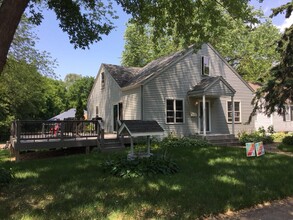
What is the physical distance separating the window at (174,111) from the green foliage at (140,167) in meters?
9.10

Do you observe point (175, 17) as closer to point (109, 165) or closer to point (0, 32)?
point (109, 165)

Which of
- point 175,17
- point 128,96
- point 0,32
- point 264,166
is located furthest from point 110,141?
point 0,32

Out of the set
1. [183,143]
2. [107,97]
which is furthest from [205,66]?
[107,97]

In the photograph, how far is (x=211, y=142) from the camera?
1728 centimetres

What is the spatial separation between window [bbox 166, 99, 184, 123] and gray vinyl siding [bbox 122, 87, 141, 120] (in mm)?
1923

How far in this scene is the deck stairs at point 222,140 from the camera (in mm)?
17411

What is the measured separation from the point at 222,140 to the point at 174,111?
342cm

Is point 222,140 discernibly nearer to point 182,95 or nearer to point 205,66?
point 182,95

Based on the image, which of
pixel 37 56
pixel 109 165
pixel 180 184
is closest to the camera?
pixel 180 184

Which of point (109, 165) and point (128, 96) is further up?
point (128, 96)

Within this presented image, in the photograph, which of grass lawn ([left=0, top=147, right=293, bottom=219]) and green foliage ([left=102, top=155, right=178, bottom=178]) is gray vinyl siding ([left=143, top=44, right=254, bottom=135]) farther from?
green foliage ([left=102, top=155, right=178, bottom=178])

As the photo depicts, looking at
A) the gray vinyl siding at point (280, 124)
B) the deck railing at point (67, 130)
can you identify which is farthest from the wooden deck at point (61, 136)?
the gray vinyl siding at point (280, 124)

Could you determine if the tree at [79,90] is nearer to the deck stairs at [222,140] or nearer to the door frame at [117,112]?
the door frame at [117,112]

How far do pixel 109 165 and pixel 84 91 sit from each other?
153 ft
